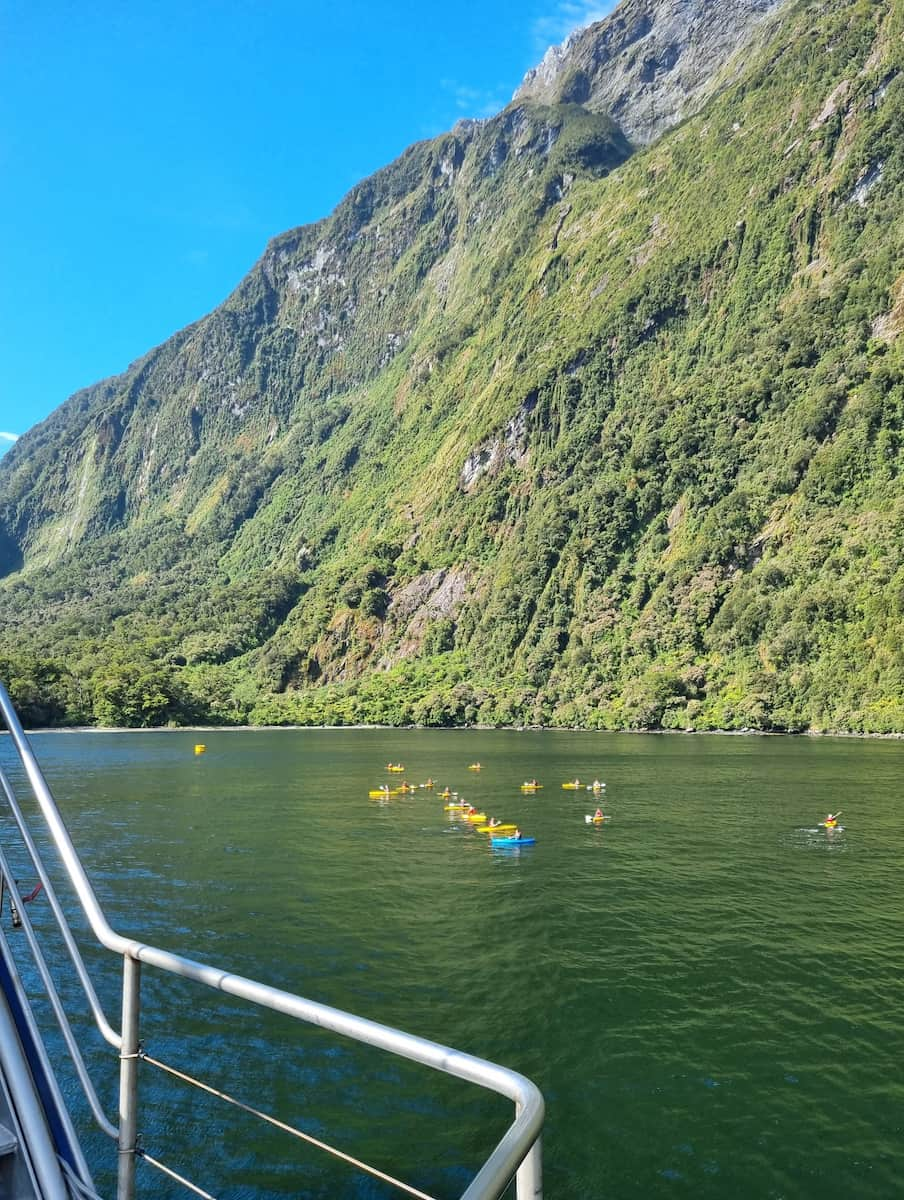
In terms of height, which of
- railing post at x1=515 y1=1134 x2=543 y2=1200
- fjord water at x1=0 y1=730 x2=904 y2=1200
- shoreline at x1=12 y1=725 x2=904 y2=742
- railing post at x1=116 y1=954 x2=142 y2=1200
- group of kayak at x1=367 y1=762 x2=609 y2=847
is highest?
railing post at x1=515 y1=1134 x2=543 y2=1200

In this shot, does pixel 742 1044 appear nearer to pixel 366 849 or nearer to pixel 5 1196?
pixel 5 1196

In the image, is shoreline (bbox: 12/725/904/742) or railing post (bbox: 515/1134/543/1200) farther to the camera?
shoreline (bbox: 12/725/904/742)

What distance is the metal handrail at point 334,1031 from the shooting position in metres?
3.31

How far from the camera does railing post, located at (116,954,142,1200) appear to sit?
5.17 meters

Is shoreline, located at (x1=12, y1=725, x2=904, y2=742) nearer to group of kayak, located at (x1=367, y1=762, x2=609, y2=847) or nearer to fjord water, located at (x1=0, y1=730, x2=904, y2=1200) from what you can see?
group of kayak, located at (x1=367, y1=762, x2=609, y2=847)

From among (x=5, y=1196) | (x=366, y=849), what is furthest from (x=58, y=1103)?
(x=366, y=849)

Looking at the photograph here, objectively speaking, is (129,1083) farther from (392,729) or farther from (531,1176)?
(392,729)

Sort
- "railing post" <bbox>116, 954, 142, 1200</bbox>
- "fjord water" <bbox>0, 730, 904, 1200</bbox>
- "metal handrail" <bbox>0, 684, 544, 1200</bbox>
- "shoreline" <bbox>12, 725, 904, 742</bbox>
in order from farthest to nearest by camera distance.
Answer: "shoreline" <bbox>12, 725, 904, 742</bbox> < "fjord water" <bbox>0, 730, 904, 1200</bbox> < "railing post" <bbox>116, 954, 142, 1200</bbox> < "metal handrail" <bbox>0, 684, 544, 1200</bbox>

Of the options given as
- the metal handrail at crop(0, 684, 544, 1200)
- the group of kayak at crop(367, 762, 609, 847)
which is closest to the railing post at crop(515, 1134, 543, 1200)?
the metal handrail at crop(0, 684, 544, 1200)

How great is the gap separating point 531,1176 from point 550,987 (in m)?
22.8

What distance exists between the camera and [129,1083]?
5.18 meters

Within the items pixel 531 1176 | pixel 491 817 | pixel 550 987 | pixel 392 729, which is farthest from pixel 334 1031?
pixel 392 729

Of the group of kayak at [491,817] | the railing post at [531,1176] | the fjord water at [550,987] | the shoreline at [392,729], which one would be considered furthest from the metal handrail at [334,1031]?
the shoreline at [392,729]

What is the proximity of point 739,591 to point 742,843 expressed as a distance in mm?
131314
